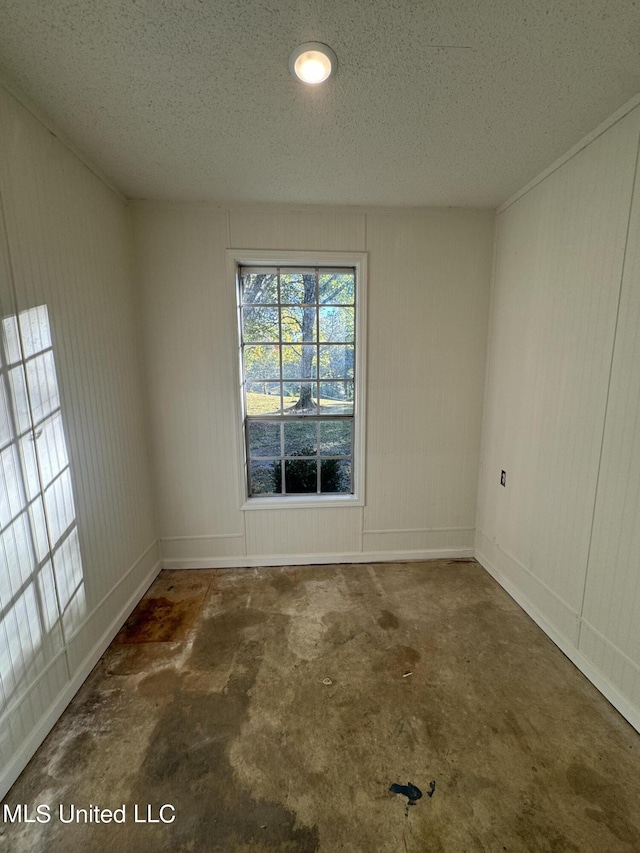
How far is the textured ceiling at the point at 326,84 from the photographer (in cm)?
116

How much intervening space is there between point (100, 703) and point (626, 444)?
280cm

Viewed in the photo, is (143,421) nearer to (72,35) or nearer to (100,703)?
(100,703)

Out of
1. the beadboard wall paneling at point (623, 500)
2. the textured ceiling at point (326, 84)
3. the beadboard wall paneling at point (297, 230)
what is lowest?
the beadboard wall paneling at point (623, 500)

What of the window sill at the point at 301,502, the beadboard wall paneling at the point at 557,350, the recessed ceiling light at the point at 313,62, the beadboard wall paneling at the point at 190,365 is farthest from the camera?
the window sill at the point at 301,502

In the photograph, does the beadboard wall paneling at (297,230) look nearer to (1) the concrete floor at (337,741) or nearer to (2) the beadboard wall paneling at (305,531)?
(2) the beadboard wall paneling at (305,531)

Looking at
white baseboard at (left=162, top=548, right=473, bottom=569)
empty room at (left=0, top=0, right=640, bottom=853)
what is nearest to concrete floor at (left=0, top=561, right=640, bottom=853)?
empty room at (left=0, top=0, right=640, bottom=853)

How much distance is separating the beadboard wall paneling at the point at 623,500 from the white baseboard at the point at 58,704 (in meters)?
2.63

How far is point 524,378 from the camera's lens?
237 cm

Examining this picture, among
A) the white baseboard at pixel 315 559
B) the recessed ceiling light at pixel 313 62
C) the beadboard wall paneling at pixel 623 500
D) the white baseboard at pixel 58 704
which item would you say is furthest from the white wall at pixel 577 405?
the white baseboard at pixel 58 704

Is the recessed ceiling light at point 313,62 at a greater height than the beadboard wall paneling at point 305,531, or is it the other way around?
the recessed ceiling light at point 313,62

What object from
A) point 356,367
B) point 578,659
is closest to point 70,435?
point 356,367

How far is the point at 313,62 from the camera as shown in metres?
1.32

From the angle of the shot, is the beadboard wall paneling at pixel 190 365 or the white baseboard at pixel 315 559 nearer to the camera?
the beadboard wall paneling at pixel 190 365

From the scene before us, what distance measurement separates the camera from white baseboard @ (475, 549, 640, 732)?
5.33 ft
